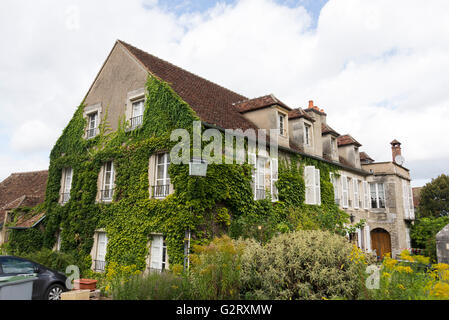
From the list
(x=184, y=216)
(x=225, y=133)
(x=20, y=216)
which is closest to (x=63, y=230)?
(x=20, y=216)

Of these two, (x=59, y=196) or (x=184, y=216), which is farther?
→ (x=59, y=196)

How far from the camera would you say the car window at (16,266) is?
309 inches

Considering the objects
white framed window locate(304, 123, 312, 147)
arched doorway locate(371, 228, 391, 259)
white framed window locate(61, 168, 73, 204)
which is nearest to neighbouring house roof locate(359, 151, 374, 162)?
arched doorway locate(371, 228, 391, 259)

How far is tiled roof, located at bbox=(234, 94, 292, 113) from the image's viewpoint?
45.7ft

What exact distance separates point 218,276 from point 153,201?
557 cm

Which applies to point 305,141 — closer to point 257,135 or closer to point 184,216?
point 257,135

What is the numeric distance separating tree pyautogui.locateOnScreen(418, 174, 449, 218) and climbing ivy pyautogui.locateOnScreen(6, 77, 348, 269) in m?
22.4

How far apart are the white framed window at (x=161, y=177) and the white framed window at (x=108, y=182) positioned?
245 cm

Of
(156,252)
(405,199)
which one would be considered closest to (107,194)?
(156,252)

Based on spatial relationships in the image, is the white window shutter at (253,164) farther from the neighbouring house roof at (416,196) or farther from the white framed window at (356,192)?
the neighbouring house roof at (416,196)

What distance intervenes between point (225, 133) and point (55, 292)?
700 centimetres

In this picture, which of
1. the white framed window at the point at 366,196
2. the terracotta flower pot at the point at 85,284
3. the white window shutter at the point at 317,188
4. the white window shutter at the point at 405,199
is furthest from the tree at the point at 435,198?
the terracotta flower pot at the point at 85,284

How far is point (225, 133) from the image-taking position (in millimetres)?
11156
